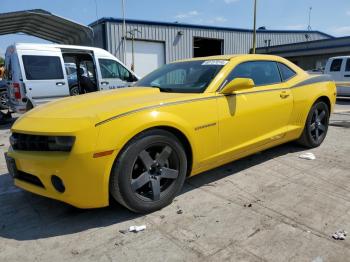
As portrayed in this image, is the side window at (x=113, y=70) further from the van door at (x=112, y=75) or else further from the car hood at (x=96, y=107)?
the car hood at (x=96, y=107)

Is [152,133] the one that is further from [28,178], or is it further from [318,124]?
[318,124]

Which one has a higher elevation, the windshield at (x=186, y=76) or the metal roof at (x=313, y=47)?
the metal roof at (x=313, y=47)

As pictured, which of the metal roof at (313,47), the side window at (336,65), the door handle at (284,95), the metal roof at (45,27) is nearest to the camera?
the door handle at (284,95)

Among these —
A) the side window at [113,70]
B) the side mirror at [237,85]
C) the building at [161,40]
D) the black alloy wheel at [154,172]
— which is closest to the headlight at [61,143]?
the black alloy wheel at [154,172]

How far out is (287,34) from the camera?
28.4 meters

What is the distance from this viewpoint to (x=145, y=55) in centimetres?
1847

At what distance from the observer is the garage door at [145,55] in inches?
714

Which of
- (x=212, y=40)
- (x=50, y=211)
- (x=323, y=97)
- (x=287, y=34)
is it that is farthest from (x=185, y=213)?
(x=287, y=34)

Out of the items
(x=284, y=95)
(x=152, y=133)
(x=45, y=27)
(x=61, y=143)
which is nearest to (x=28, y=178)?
(x=61, y=143)

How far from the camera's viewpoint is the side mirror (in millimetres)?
3501

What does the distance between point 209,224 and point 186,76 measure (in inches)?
72.3

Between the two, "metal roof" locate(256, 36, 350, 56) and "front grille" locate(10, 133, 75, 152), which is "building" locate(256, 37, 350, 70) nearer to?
"metal roof" locate(256, 36, 350, 56)

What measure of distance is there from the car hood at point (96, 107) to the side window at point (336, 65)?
12241mm

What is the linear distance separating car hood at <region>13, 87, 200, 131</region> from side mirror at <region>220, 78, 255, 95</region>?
0.37 m
